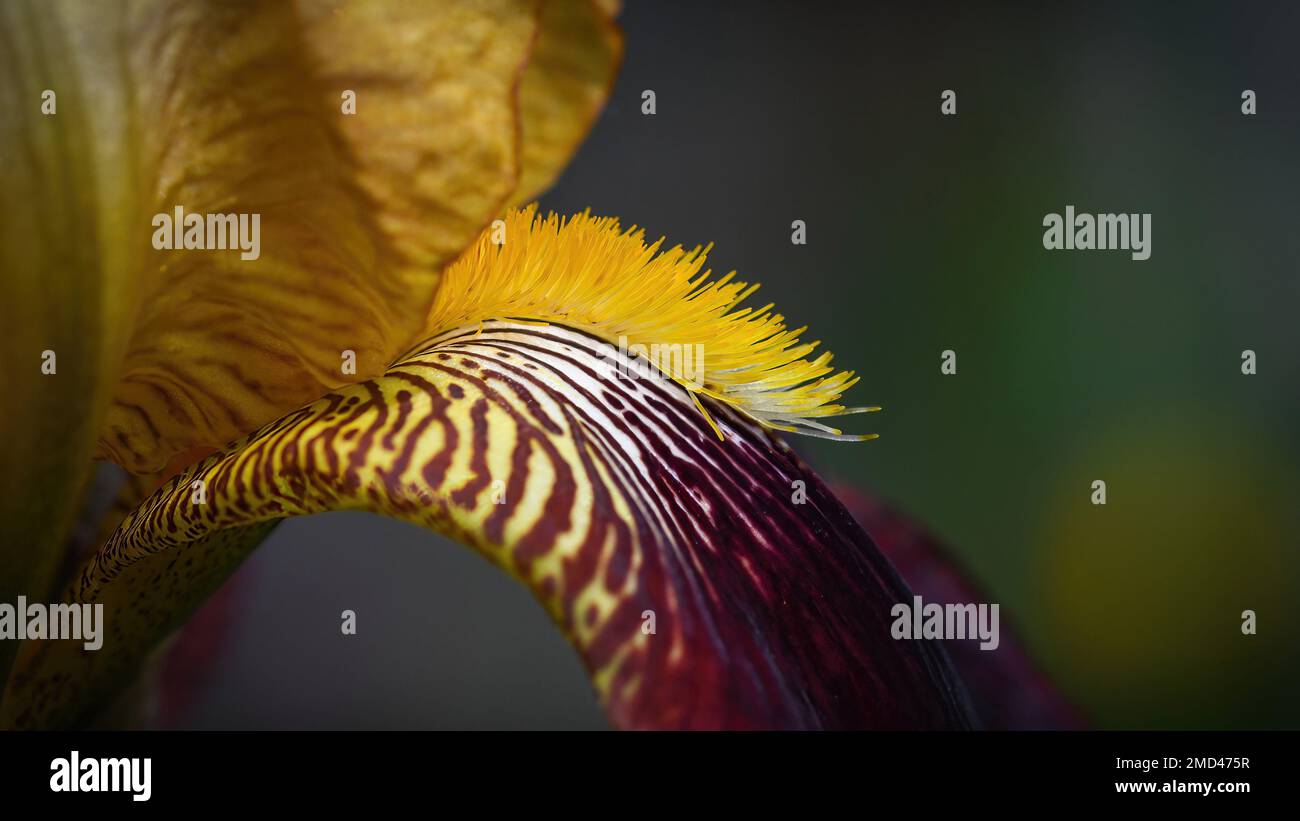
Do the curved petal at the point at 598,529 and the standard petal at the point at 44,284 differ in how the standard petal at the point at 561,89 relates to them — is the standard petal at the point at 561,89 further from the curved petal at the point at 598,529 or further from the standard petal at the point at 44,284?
the standard petal at the point at 44,284

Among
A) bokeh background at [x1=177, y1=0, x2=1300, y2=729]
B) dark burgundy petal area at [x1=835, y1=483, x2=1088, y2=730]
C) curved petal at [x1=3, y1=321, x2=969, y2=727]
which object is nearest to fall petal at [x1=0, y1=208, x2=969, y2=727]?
curved petal at [x1=3, y1=321, x2=969, y2=727]

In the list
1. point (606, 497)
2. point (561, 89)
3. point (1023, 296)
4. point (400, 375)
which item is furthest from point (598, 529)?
point (1023, 296)

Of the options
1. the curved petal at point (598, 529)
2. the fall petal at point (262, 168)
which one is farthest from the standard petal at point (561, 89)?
the curved petal at point (598, 529)

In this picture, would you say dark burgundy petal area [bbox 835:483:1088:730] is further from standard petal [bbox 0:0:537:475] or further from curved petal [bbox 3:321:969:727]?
standard petal [bbox 0:0:537:475]

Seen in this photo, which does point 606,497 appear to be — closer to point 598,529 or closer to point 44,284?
point 598,529

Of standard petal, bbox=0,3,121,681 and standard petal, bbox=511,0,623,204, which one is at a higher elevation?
standard petal, bbox=511,0,623,204
